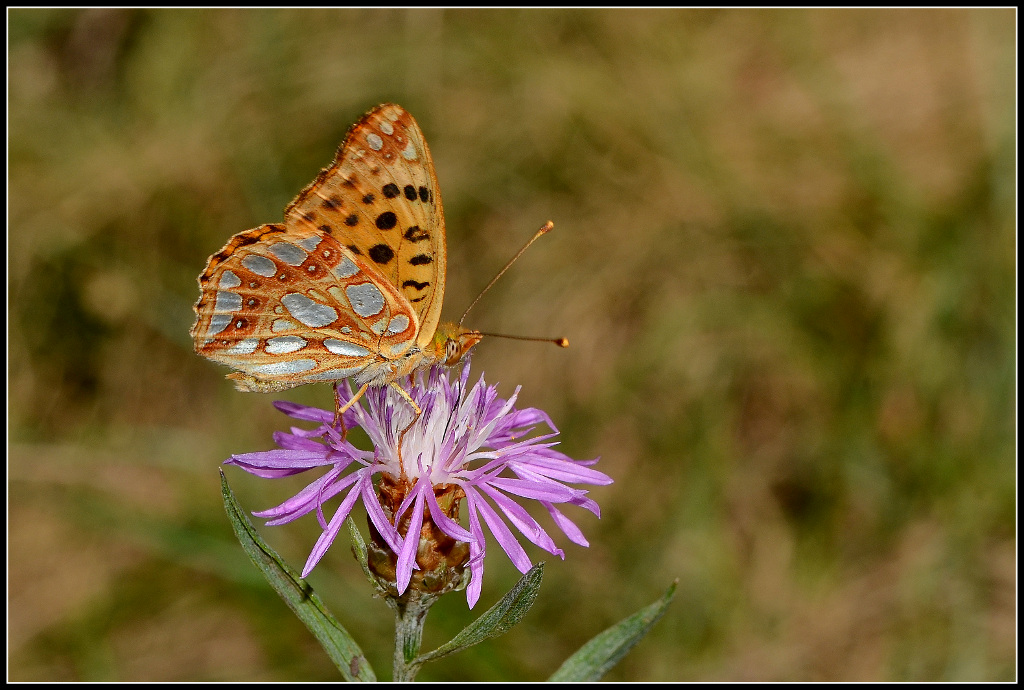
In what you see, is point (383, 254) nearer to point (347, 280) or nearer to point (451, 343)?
point (347, 280)

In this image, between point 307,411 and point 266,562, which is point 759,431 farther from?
point 266,562

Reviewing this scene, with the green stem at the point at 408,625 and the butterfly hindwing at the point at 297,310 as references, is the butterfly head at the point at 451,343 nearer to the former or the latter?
the butterfly hindwing at the point at 297,310

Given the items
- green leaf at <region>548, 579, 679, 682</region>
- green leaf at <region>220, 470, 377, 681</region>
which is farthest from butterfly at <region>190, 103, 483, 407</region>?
green leaf at <region>548, 579, 679, 682</region>

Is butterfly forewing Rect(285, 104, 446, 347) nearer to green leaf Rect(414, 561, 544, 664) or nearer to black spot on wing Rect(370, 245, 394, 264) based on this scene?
black spot on wing Rect(370, 245, 394, 264)

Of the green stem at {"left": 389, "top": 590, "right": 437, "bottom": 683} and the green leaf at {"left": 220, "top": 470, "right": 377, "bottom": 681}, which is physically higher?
the green leaf at {"left": 220, "top": 470, "right": 377, "bottom": 681}

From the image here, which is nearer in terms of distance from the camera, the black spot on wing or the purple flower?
the purple flower

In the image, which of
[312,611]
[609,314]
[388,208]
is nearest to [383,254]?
[388,208]
